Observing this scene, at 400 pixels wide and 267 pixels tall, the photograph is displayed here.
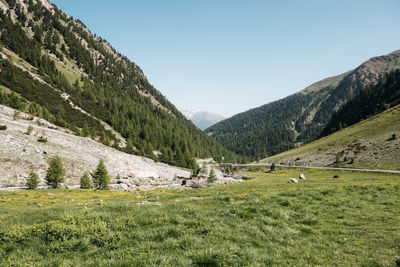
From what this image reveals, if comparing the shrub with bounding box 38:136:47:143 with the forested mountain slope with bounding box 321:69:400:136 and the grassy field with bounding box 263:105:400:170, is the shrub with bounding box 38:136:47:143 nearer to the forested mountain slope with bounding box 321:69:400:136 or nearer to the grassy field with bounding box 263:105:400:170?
the grassy field with bounding box 263:105:400:170

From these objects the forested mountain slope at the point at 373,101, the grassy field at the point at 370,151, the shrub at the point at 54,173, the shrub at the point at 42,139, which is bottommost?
the grassy field at the point at 370,151

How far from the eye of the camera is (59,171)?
34031 mm

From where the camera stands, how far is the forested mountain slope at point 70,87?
7675 centimetres

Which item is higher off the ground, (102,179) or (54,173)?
(54,173)

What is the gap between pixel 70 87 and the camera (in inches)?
4281

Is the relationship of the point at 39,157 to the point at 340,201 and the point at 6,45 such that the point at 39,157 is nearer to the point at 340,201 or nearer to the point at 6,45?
the point at 340,201

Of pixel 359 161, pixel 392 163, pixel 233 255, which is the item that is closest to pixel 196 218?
pixel 233 255

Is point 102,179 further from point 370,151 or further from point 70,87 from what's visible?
point 70,87

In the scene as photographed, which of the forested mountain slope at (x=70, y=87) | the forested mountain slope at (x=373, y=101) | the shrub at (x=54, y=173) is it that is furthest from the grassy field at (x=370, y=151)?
the shrub at (x=54, y=173)

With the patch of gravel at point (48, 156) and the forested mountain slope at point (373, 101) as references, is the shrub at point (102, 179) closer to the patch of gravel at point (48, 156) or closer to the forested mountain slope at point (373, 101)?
the patch of gravel at point (48, 156)

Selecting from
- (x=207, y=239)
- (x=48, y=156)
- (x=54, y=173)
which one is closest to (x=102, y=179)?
(x=54, y=173)

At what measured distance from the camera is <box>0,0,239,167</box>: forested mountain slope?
76.8 metres

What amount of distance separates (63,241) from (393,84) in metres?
213

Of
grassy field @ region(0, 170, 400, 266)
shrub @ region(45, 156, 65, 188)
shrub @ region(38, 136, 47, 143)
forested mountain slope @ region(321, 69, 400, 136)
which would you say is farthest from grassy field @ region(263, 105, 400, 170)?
shrub @ region(38, 136, 47, 143)
